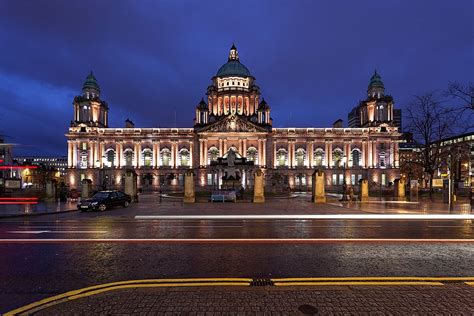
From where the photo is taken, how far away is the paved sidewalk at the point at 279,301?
5305mm

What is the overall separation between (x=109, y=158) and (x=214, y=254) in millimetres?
93745

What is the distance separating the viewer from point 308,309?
5.36 meters

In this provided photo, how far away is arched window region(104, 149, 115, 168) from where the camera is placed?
94.1 meters

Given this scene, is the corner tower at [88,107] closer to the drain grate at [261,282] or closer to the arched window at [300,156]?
the arched window at [300,156]

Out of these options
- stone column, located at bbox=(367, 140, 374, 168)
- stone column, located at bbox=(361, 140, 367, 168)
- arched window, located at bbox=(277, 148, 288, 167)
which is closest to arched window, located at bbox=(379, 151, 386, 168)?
stone column, located at bbox=(367, 140, 374, 168)

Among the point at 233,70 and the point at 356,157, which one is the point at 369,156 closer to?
the point at 356,157

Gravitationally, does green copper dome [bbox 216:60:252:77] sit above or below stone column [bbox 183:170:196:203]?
above

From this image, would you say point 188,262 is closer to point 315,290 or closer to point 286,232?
point 315,290

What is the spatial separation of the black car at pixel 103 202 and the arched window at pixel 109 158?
72142 millimetres

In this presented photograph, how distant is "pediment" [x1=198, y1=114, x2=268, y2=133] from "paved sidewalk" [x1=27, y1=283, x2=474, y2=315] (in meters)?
83.9

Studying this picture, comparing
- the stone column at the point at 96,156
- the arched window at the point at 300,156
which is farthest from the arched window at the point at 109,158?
the arched window at the point at 300,156

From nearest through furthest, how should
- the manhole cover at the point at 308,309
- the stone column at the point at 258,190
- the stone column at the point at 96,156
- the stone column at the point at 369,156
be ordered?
the manhole cover at the point at 308,309
the stone column at the point at 258,190
the stone column at the point at 96,156
the stone column at the point at 369,156

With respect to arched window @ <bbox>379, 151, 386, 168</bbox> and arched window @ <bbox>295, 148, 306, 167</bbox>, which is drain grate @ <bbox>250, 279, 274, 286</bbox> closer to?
arched window @ <bbox>295, 148, 306, 167</bbox>

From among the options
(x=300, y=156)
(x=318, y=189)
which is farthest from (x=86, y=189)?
(x=300, y=156)
